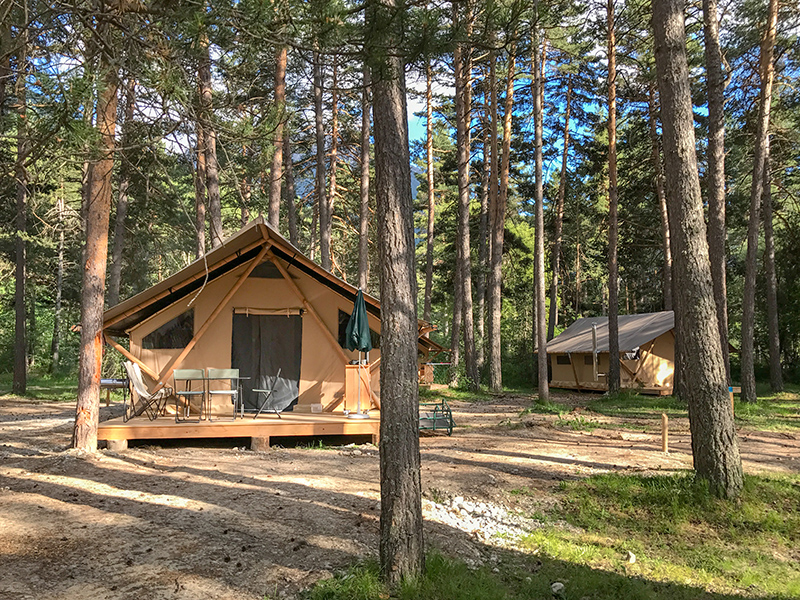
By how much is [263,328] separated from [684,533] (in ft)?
22.5

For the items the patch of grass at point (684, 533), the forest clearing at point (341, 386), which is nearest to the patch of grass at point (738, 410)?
the forest clearing at point (341, 386)

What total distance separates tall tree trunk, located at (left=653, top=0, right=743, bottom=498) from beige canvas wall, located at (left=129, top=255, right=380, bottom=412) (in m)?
4.94

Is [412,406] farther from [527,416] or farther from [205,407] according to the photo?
[527,416]

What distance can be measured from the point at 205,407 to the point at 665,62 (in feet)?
25.6

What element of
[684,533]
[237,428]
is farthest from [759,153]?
[237,428]

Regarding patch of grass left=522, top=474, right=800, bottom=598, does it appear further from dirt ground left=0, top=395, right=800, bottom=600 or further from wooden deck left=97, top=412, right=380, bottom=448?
wooden deck left=97, top=412, right=380, bottom=448

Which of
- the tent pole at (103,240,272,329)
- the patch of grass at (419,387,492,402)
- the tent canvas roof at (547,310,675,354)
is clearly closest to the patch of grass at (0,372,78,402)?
the tent pole at (103,240,272,329)

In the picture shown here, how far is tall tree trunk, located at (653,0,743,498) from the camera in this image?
19.6 ft

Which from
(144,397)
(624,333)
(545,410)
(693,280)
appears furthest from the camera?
(624,333)

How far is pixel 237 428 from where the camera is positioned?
8242mm

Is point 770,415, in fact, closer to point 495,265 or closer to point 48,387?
point 495,265

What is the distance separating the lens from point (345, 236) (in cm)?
2331

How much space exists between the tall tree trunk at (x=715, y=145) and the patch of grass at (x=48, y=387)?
49.9 ft

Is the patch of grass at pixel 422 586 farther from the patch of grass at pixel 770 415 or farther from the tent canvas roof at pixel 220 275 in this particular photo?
the patch of grass at pixel 770 415
